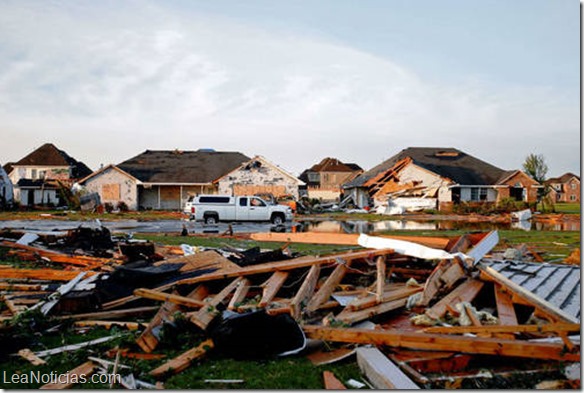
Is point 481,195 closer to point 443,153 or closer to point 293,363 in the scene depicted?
point 443,153

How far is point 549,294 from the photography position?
6.32m

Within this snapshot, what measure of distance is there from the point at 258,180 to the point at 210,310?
127ft

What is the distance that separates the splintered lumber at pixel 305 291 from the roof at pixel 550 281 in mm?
2539

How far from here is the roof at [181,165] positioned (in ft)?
147

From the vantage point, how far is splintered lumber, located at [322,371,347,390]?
4344 mm

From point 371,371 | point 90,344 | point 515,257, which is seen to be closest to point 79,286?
point 90,344

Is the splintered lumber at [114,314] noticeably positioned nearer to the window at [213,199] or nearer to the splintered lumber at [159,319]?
the splintered lumber at [159,319]

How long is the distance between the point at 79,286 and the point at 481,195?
144 ft

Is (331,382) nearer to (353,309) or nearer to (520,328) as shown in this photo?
(353,309)

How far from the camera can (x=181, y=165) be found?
155 feet

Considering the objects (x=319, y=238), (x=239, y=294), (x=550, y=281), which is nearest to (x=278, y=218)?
(x=319, y=238)

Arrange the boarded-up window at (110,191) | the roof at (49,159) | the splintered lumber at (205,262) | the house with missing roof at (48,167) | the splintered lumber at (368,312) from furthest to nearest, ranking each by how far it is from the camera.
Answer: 1. the roof at (49,159)
2. the house with missing roof at (48,167)
3. the boarded-up window at (110,191)
4. the splintered lumber at (205,262)
5. the splintered lumber at (368,312)

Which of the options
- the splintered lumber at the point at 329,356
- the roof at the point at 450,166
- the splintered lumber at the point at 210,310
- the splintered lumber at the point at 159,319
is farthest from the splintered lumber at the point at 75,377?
the roof at the point at 450,166

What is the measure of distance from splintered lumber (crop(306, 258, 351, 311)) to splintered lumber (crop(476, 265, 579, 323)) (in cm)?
182
